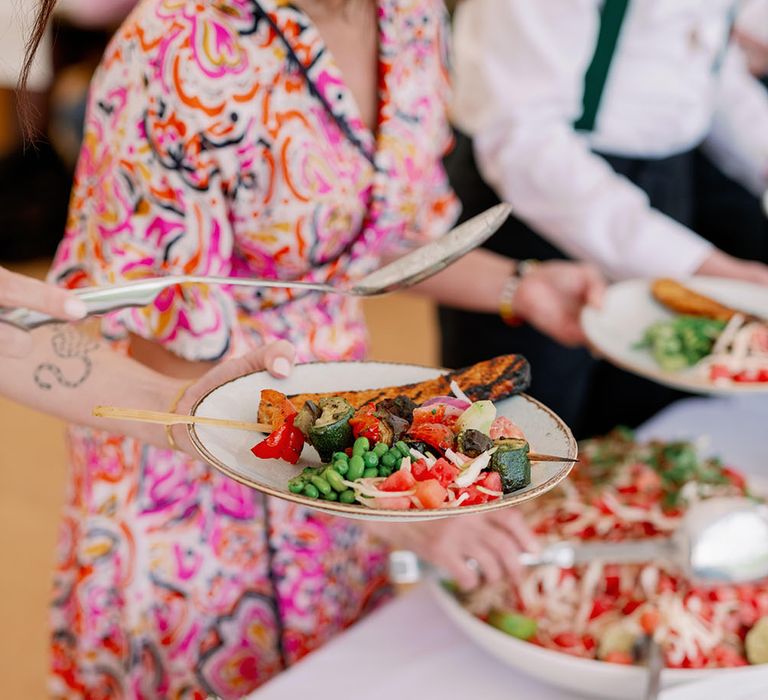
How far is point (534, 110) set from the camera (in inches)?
64.6

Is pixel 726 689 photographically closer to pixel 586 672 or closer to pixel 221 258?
pixel 586 672

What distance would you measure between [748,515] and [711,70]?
97 cm

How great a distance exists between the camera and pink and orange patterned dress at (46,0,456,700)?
0.97m

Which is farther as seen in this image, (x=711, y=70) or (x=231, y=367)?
(x=711, y=70)

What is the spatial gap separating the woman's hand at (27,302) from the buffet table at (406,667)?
1.59 feet

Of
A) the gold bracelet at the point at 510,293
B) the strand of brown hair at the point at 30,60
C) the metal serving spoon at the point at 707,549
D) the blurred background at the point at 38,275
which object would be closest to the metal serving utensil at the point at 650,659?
the metal serving spoon at the point at 707,549

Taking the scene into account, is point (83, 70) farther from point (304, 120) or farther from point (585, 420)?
point (304, 120)

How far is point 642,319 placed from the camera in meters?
1.44

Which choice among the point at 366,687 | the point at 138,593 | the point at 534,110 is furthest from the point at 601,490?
the point at 534,110

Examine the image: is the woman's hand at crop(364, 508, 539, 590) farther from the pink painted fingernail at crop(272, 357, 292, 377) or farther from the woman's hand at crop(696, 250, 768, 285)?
the woman's hand at crop(696, 250, 768, 285)

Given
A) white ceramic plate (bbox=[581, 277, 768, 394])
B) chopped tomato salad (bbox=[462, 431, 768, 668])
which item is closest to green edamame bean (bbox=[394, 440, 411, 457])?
chopped tomato salad (bbox=[462, 431, 768, 668])

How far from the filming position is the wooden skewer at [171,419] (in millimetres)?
625

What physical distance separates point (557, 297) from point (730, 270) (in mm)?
338

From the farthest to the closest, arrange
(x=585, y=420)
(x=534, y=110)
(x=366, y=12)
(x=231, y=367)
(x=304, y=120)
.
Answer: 1. (x=585, y=420)
2. (x=534, y=110)
3. (x=366, y=12)
4. (x=304, y=120)
5. (x=231, y=367)
